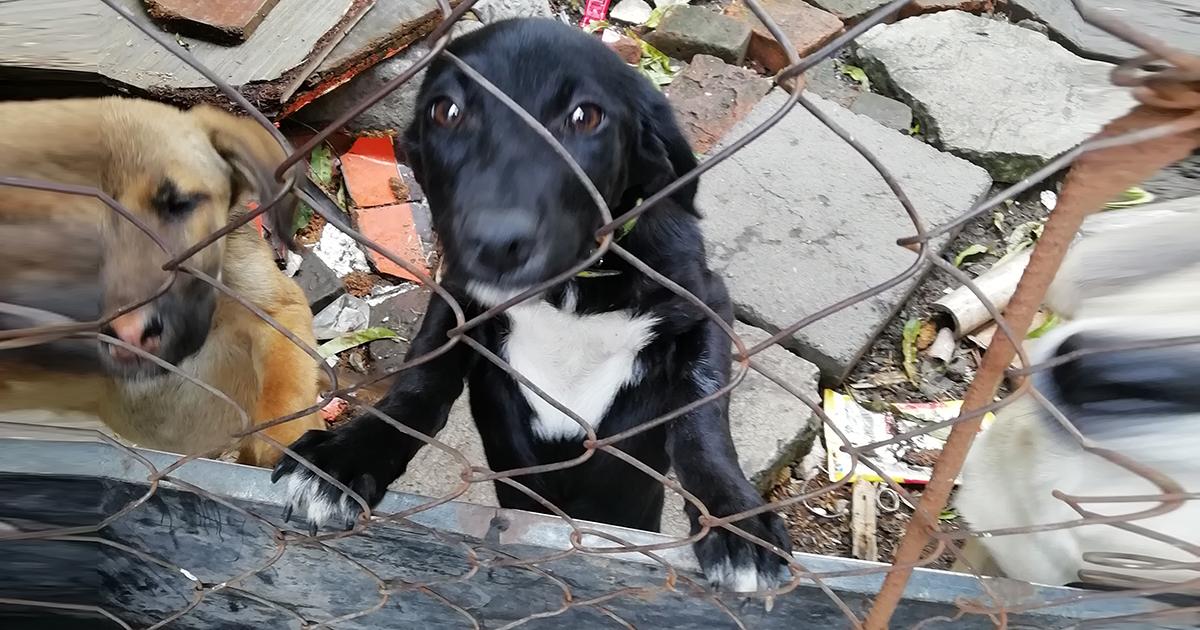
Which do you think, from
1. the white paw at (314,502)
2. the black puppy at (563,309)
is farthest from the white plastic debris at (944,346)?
the white paw at (314,502)

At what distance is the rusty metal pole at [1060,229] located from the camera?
3.22 feet

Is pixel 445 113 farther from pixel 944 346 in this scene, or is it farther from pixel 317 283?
pixel 944 346

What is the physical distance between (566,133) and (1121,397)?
104 cm

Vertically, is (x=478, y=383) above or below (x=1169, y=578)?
below

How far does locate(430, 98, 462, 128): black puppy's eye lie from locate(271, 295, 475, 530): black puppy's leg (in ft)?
1.40

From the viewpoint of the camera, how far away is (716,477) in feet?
6.66

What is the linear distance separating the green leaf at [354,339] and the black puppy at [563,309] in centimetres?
117

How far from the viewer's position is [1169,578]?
1660 millimetres

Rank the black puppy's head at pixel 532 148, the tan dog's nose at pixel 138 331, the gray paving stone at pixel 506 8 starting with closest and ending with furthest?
the black puppy's head at pixel 532 148 < the tan dog's nose at pixel 138 331 < the gray paving stone at pixel 506 8

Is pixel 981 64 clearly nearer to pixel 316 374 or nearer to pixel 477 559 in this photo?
pixel 316 374

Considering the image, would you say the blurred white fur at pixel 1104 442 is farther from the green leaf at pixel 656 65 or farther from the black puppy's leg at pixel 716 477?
the green leaf at pixel 656 65

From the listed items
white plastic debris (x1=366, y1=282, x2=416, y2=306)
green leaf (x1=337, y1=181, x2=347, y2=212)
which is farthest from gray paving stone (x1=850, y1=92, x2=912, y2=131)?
green leaf (x1=337, y1=181, x2=347, y2=212)

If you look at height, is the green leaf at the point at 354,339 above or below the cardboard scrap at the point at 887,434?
below

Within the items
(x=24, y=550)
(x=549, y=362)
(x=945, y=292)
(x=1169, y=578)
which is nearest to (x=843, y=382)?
(x=945, y=292)
